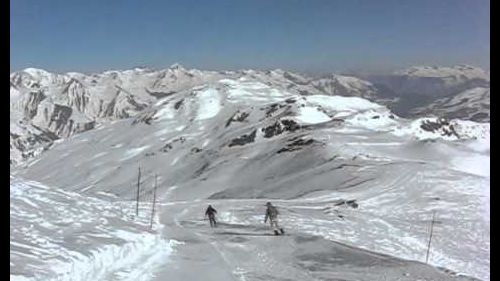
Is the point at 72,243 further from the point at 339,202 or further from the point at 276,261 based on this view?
the point at 339,202

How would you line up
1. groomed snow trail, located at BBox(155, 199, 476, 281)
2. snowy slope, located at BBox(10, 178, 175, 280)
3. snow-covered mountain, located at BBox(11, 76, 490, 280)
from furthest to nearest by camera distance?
snow-covered mountain, located at BBox(11, 76, 490, 280) < groomed snow trail, located at BBox(155, 199, 476, 281) < snowy slope, located at BBox(10, 178, 175, 280)

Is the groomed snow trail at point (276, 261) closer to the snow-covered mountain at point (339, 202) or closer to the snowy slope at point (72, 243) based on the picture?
the snow-covered mountain at point (339, 202)

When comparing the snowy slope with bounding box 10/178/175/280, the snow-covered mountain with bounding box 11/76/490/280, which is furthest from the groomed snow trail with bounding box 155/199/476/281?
the snowy slope with bounding box 10/178/175/280


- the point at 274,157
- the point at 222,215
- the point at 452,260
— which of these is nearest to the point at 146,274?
the point at 452,260

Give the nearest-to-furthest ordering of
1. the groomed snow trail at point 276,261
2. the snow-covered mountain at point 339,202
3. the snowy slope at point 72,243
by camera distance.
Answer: the snowy slope at point 72,243 → the groomed snow trail at point 276,261 → the snow-covered mountain at point 339,202

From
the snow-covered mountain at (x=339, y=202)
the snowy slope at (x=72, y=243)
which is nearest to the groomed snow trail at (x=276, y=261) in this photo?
the snow-covered mountain at (x=339, y=202)

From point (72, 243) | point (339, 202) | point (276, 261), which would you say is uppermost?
point (72, 243)

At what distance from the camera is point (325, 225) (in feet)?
145

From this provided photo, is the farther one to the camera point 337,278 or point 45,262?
point 337,278

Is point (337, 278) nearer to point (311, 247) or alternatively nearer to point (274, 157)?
point (311, 247)

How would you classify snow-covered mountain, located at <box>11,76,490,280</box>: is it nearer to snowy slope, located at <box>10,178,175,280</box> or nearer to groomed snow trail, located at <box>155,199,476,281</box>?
groomed snow trail, located at <box>155,199,476,281</box>

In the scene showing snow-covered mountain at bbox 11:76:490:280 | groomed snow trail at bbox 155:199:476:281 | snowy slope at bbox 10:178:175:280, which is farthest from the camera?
snow-covered mountain at bbox 11:76:490:280

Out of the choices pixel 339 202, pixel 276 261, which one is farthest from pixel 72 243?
pixel 339 202

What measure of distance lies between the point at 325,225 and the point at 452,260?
8.78 meters
